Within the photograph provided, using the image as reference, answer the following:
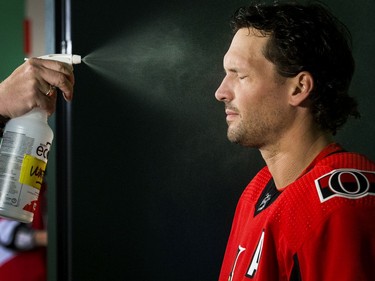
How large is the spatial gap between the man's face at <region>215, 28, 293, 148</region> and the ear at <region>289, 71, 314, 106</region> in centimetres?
1

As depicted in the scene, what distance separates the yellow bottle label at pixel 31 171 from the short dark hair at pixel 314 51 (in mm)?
534

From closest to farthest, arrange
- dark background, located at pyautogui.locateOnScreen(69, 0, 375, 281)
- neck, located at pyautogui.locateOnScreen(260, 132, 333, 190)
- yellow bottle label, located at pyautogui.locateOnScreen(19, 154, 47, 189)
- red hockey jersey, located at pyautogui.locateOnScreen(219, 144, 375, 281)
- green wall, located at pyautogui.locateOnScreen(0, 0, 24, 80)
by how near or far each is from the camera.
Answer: red hockey jersey, located at pyautogui.locateOnScreen(219, 144, 375, 281) < yellow bottle label, located at pyautogui.locateOnScreen(19, 154, 47, 189) < neck, located at pyautogui.locateOnScreen(260, 132, 333, 190) < dark background, located at pyautogui.locateOnScreen(69, 0, 375, 281) < green wall, located at pyautogui.locateOnScreen(0, 0, 24, 80)

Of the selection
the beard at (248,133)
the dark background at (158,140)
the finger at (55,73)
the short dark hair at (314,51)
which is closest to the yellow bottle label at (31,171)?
the finger at (55,73)

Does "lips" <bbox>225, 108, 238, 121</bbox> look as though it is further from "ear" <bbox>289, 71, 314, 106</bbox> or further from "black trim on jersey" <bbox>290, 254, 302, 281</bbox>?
"black trim on jersey" <bbox>290, 254, 302, 281</bbox>

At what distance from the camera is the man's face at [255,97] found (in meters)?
1.16

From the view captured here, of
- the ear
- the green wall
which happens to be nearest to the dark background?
the ear

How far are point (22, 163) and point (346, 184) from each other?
0.58 metres

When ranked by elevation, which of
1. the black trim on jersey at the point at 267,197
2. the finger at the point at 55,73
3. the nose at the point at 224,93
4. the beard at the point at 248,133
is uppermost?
the finger at the point at 55,73

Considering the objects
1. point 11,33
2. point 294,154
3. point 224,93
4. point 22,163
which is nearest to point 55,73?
point 22,163

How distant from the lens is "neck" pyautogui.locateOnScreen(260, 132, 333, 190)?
1.12m

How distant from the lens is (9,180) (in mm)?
972

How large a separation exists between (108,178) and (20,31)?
138 cm

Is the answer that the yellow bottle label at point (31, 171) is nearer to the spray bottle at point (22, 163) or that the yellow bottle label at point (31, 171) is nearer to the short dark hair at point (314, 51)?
the spray bottle at point (22, 163)

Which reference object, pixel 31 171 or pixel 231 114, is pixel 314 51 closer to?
pixel 231 114
